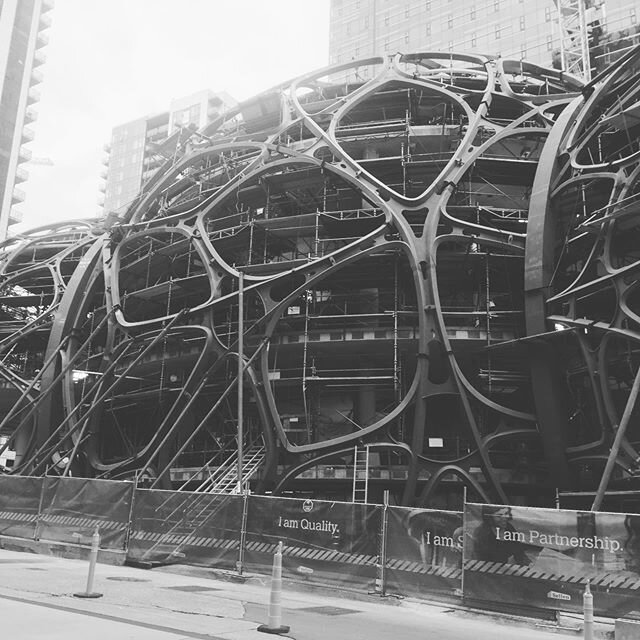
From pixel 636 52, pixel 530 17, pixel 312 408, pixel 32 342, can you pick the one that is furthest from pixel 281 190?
pixel 530 17

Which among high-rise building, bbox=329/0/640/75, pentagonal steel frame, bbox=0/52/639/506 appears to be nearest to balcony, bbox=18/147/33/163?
high-rise building, bbox=329/0/640/75

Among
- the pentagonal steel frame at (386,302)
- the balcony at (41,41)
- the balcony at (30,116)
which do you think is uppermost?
the balcony at (41,41)

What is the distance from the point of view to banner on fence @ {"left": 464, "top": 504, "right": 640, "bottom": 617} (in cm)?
1126

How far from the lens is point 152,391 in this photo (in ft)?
121

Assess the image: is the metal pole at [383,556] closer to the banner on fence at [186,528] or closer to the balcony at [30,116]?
the banner on fence at [186,528]

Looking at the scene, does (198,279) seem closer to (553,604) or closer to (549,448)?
(549,448)

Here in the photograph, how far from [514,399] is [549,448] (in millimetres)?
5351

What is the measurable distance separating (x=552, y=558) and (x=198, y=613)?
6.15 m

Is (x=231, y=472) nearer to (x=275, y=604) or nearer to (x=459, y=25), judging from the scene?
(x=275, y=604)

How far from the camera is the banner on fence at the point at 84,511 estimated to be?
18.3m

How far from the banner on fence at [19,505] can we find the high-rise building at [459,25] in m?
56.5

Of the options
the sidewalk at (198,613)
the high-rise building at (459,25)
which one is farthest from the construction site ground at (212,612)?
the high-rise building at (459,25)

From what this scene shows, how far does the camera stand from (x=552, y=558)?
39.3ft

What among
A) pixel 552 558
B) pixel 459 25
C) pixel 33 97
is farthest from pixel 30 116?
pixel 552 558
